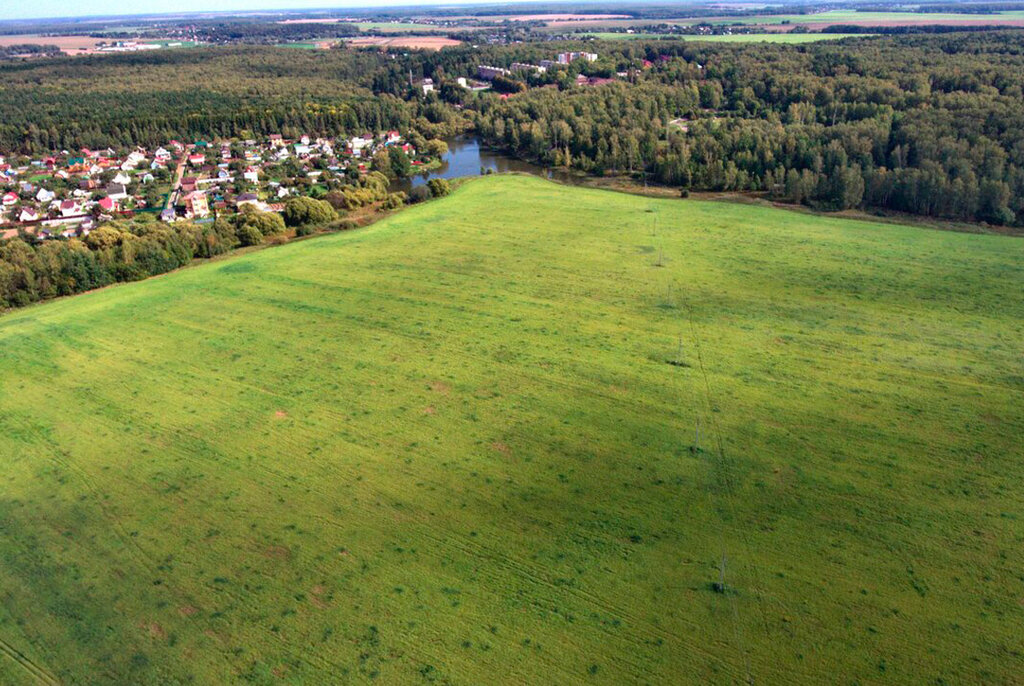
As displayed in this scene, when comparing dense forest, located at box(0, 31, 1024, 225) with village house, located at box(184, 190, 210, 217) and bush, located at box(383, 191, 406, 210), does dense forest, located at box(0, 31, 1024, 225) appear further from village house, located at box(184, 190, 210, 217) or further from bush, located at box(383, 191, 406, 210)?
village house, located at box(184, 190, 210, 217)

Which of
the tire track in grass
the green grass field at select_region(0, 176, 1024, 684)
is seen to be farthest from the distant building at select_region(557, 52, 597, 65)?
the tire track in grass

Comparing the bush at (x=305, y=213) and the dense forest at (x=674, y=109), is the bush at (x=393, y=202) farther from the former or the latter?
the dense forest at (x=674, y=109)

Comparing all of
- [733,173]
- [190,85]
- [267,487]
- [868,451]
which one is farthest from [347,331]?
[190,85]

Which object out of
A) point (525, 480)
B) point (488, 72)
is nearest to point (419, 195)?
point (525, 480)

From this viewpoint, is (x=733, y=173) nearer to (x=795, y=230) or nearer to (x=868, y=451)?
(x=795, y=230)

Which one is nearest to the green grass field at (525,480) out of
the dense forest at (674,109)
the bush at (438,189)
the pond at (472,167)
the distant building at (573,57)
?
the dense forest at (674,109)
